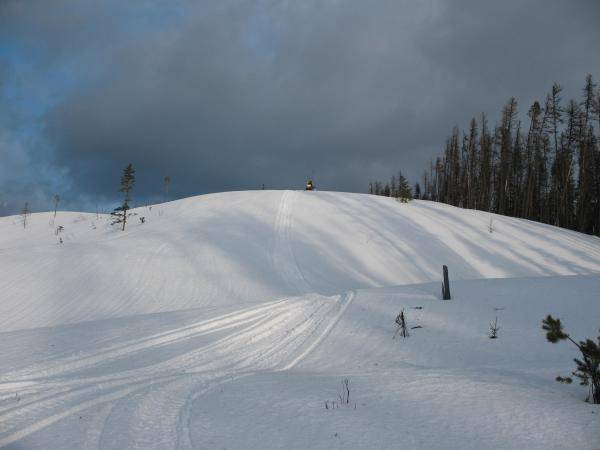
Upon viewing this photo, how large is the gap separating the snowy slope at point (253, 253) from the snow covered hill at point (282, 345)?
105mm

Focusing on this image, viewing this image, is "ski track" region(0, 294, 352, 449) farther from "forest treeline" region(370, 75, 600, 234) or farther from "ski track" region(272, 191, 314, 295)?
"forest treeline" region(370, 75, 600, 234)

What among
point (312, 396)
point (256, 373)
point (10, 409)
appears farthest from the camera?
point (256, 373)

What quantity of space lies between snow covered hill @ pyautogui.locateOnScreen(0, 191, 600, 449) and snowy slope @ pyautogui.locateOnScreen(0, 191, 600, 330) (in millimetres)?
105

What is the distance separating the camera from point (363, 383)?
5.74 metres

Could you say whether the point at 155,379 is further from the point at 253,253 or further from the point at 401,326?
the point at 253,253

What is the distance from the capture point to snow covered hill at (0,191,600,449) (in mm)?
4199

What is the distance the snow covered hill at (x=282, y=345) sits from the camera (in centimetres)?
420

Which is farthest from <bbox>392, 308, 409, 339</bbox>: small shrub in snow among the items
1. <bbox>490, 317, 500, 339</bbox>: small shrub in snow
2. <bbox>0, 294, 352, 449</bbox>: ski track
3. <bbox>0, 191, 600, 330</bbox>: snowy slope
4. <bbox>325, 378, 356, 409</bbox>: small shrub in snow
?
<bbox>0, 191, 600, 330</bbox>: snowy slope

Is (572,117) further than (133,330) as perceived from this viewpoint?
Yes

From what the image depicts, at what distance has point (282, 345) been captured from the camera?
26.2 feet

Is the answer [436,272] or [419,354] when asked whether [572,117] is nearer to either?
[436,272]

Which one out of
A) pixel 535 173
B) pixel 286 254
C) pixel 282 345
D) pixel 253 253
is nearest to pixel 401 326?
pixel 282 345

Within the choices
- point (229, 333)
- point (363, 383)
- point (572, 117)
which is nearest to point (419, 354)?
point (363, 383)

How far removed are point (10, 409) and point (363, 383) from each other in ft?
14.6
